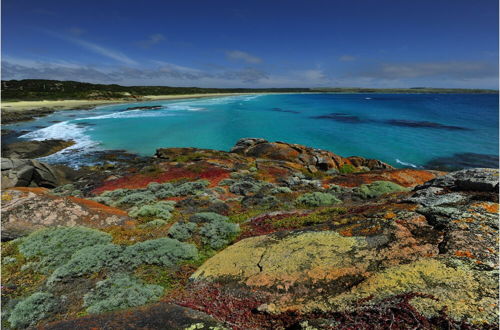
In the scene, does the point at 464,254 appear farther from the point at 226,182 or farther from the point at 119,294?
the point at 226,182

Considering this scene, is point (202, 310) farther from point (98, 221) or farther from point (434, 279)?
point (98, 221)

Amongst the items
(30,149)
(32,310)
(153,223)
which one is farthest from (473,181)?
(30,149)

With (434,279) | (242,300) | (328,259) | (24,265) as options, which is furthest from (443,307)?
(24,265)

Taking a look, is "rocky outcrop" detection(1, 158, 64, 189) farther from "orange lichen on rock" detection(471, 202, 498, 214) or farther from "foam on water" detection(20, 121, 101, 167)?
"orange lichen on rock" detection(471, 202, 498, 214)

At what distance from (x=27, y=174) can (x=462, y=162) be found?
175ft

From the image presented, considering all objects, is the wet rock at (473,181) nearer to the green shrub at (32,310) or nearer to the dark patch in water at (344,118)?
the green shrub at (32,310)

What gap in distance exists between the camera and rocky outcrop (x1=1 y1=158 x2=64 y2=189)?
73.5 ft

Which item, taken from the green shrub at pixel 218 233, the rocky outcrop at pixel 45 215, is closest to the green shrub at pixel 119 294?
the green shrub at pixel 218 233

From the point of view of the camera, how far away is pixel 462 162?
37406mm

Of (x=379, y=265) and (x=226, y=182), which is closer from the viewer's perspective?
(x=379, y=265)

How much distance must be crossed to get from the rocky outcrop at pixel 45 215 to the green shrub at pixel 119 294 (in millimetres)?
4649

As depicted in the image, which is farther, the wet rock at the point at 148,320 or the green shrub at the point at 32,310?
the green shrub at the point at 32,310

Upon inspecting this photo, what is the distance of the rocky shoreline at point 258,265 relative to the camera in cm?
446

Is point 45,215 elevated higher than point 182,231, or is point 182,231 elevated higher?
point 45,215
